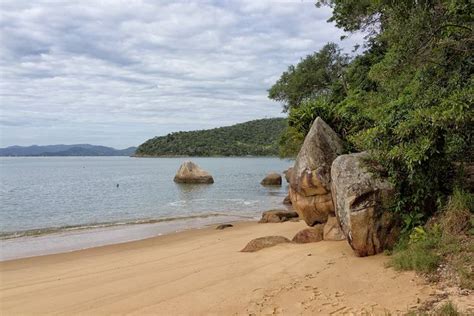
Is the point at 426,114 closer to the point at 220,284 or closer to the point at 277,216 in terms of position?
the point at 220,284

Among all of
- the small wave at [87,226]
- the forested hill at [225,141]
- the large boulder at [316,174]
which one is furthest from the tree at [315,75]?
the forested hill at [225,141]

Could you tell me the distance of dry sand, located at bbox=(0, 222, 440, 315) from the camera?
20.5 feet

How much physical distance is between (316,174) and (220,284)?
501cm

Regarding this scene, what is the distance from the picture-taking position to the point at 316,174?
1169cm

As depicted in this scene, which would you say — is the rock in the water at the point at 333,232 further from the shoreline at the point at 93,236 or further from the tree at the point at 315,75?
the tree at the point at 315,75

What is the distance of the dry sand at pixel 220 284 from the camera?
20.5 feet

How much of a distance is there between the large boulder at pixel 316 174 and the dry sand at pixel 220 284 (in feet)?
6.49

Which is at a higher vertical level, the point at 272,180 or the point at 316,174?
the point at 316,174

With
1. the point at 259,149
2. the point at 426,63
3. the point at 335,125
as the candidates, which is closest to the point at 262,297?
the point at 426,63

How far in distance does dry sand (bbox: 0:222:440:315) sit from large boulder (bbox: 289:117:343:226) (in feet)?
6.49

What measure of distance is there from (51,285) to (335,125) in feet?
31.5

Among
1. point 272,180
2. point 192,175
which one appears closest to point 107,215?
point 192,175

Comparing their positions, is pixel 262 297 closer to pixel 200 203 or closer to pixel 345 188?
pixel 345 188

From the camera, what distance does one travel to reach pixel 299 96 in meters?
29.1
